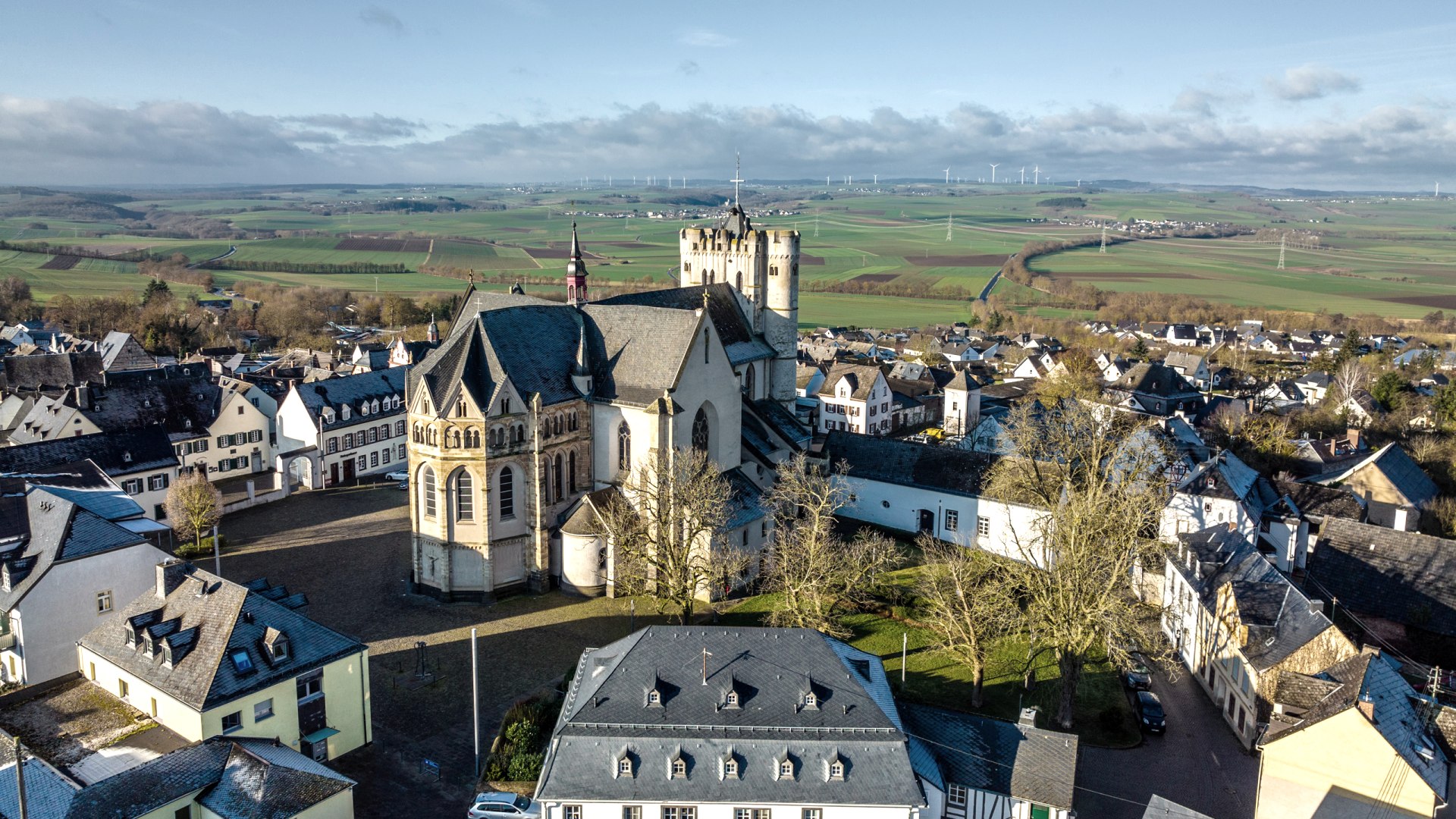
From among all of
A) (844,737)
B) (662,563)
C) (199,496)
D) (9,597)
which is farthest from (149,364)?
(844,737)

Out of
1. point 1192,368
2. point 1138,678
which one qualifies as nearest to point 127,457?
point 1138,678

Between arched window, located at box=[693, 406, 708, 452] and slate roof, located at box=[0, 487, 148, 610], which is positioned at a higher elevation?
arched window, located at box=[693, 406, 708, 452]

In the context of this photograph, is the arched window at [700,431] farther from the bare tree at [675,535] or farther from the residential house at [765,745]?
the residential house at [765,745]

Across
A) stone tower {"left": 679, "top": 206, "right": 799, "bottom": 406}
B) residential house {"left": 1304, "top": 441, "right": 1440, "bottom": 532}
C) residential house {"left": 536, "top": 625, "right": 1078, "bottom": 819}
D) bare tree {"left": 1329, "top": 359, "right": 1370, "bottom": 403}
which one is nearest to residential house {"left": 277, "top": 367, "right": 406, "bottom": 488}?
stone tower {"left": 679, "top": 206, "right": 799, "bottom": 406}

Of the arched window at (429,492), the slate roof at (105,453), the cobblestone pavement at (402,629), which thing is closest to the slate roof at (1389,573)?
the cobblestone pavement at (402,629)

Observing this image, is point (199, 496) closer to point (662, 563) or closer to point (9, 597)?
point (9, 597)

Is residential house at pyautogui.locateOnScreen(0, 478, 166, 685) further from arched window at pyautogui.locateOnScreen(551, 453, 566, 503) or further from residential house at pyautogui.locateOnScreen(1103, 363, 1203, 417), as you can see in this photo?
residential house at pyautogui.locateOnScreen(1103, 363, 1203, 417)
